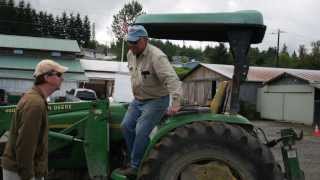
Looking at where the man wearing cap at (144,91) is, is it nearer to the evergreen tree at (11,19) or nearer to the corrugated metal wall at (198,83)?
the corrugated metal wall at (198,83)

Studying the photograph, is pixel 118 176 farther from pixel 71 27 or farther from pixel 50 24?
pixel 71 27

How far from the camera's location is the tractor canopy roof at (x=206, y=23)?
5822mm

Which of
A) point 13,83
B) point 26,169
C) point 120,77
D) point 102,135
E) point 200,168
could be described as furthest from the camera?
point 13,83

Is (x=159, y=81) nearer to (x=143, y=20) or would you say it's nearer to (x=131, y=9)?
(x=143, y=20)

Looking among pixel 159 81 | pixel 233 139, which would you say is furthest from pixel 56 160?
pixel 233 139

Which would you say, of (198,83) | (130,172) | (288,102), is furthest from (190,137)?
(198,83)

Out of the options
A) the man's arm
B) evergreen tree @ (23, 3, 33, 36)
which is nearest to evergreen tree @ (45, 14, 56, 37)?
evergreen tree @ (23, 3, 33, 36)

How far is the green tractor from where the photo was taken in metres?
5.77

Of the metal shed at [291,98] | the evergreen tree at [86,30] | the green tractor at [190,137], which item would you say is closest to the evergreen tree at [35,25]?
the evergreen tree at [86,30]

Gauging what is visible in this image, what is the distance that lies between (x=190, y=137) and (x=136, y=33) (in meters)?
1.18

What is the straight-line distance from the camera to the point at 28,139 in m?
4.18

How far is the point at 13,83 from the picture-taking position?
43531mm

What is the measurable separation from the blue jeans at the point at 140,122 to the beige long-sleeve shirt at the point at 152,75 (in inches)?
3.4

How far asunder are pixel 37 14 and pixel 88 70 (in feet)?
95.0
